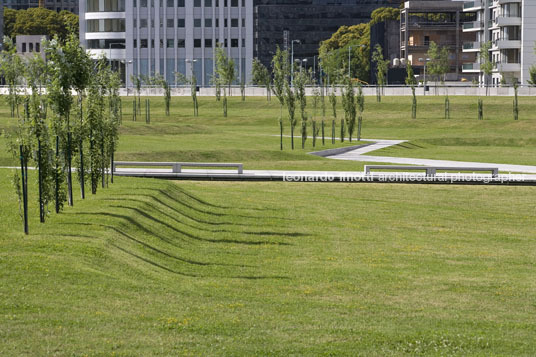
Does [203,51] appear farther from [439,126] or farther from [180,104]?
[439,126]

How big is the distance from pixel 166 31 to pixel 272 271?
14231 cm

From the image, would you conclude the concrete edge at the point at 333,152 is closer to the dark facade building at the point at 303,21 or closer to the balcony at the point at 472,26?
the balcony at the point at 472,26

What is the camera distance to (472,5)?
469 ft

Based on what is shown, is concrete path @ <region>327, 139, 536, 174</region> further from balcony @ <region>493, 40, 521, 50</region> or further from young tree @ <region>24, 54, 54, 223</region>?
balcony @ <region>493, 40, 521, 50</region>

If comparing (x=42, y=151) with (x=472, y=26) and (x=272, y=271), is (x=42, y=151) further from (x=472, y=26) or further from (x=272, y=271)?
(x=472, y=26)

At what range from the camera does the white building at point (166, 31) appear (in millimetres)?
157625

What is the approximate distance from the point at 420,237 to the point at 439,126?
5606cm

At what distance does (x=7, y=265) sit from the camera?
17.4 meters

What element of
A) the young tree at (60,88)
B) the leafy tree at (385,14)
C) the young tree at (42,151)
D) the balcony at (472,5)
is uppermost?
the leafy tree at (385,14)

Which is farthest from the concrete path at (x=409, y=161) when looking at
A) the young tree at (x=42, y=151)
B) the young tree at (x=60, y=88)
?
the young tree at (x=42, y=151)

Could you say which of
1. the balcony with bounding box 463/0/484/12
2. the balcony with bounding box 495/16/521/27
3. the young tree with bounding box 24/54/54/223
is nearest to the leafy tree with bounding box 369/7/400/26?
the balcony with bounding box 463/0/484/12

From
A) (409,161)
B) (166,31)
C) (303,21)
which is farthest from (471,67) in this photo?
(409,161)

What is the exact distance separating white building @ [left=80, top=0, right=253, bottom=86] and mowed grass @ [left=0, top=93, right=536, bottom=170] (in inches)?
1911

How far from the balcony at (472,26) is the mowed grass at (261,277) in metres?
111
